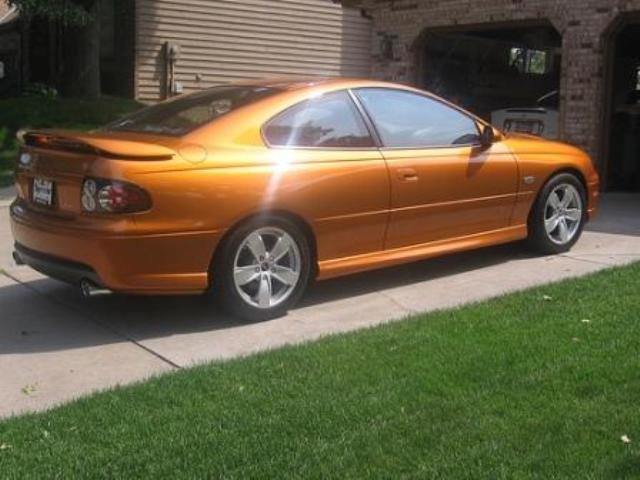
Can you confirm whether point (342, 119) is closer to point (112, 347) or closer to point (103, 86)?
point (112, 347)

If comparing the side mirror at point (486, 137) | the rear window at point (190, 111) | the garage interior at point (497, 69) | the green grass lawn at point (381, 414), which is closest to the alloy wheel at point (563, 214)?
the side mirror at point (486, 137)

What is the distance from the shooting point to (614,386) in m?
4.30

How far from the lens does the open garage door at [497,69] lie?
15.8m

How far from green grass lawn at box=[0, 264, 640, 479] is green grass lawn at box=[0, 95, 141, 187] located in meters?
Result: 10.9

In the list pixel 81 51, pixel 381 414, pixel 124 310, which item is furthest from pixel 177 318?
pixel 81 51

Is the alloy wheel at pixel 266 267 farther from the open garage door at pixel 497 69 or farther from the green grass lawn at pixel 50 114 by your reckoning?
the green grass lawn at pixel 50 114

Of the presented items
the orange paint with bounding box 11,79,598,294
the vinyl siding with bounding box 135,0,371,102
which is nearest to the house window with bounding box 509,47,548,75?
the vinyl siding with bounding box 135,0,371,102

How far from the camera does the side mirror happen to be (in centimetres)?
690

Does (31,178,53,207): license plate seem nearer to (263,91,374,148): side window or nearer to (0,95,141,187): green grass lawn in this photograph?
(263,91,374,148): side window

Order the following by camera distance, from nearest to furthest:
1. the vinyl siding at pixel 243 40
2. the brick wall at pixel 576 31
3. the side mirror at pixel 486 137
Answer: the side mirror at pixel 486 137
the brick wall at pixel 576 31
the vinyl siding at pixel 243 40

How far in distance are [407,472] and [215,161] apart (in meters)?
2.57

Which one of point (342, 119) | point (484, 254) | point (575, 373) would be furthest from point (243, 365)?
point (484, 254)

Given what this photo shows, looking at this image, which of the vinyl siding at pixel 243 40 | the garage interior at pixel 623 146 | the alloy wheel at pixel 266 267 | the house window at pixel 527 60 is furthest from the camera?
the vinyl siding at pixel 243 40

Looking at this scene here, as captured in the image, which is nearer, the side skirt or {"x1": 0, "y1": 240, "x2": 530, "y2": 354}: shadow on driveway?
{"x1": 0, "y1": 240, "x2": 530, "y2": 354}: shadow on driveway
